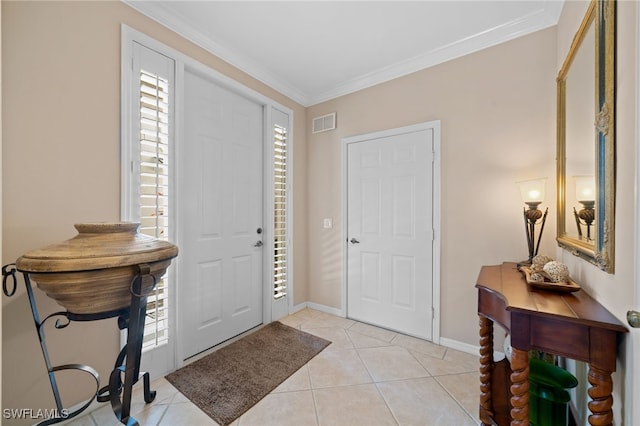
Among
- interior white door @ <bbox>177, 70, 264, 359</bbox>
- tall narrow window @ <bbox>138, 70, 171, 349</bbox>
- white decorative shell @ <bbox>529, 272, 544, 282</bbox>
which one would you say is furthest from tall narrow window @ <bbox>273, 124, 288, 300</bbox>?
white decorative shell @ <bbox>529, 272, 544, 282</bbox>

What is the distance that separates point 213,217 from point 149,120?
874 mm

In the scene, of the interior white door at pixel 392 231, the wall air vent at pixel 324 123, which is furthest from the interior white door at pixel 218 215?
the interior white door at pixel 392 231

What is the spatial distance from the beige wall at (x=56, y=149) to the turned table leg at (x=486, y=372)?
7.26 feet

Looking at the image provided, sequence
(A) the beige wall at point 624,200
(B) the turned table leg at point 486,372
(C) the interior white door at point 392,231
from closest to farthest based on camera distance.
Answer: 1. (A) the beige wall at point 624,200
2. (B) the turned table leg at point 486,372
3. (C) the interior white door at point 392,231

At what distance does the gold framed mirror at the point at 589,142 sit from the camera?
41.4 inches

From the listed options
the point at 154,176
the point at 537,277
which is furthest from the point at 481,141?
the point at 154,176

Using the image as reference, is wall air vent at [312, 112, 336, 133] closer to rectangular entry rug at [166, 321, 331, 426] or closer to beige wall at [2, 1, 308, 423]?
beige wall at [2, 1, 308, 423]

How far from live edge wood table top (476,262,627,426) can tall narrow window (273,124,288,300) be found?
2065mm

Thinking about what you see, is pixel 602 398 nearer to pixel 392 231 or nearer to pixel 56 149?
pixel 392 231

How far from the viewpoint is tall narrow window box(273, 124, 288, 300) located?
2959 millimetres

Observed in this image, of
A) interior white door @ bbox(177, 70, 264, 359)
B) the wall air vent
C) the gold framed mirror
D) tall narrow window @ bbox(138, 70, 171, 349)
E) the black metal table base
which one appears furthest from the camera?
the wall air vent

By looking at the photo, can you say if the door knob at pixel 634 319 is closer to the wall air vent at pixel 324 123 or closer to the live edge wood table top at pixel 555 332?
the live edge wood table top at pixel 555 332

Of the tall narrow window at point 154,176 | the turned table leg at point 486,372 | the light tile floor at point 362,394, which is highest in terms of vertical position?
the tall narrow window at point 154,176

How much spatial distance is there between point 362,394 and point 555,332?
4.03ft
